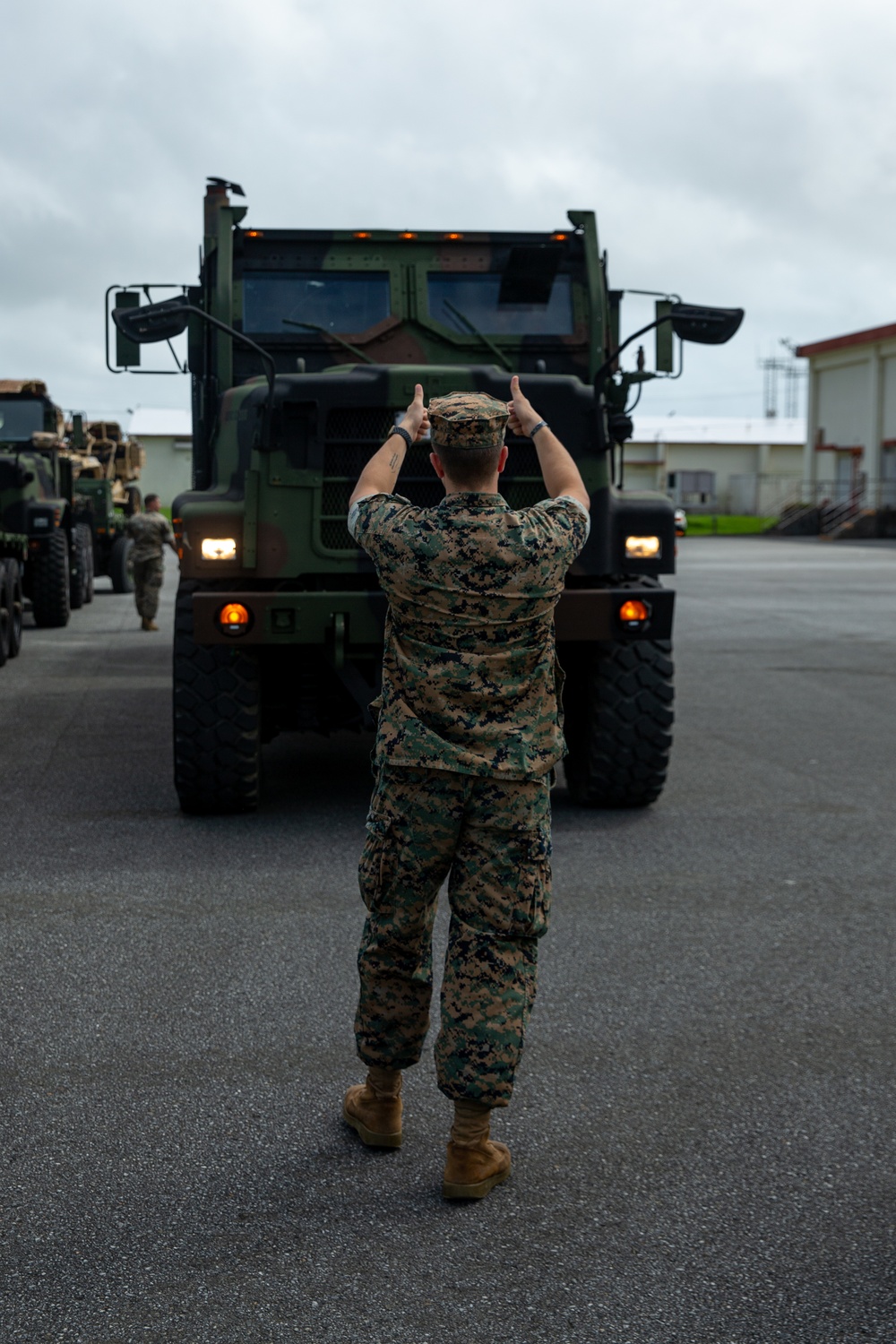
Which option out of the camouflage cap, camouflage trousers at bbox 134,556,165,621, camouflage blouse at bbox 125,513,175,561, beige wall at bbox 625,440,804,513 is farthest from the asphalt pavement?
beige wall at bbox 625,440,804,513

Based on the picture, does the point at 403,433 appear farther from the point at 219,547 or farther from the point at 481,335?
the point at 481,335

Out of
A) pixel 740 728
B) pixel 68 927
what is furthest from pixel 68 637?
pixel 68 927

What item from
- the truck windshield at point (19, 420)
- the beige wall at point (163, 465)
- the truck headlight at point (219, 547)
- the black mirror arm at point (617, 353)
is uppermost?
the beige wall at point (163, 465)

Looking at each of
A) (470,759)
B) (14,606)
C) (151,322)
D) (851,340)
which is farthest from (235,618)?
(851,340)

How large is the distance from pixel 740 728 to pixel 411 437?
7.16 m

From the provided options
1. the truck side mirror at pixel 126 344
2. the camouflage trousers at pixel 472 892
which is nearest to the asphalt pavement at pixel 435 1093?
the camouflage trousers at pixel 472 892

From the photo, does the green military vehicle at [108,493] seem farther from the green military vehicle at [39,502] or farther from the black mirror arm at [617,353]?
the black mirror arm at [617,353]

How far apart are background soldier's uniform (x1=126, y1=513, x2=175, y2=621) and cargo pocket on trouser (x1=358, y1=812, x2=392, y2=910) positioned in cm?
1332

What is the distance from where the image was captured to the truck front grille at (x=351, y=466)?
694 centimetres

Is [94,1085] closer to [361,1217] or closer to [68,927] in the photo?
[361,1217]

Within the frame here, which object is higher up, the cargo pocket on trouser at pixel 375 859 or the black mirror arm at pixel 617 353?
the black mirror arm at pixel 617 353

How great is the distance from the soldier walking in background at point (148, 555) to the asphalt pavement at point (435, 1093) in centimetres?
927

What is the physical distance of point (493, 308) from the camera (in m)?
8.23

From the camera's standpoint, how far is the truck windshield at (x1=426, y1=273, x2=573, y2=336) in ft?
26.8
